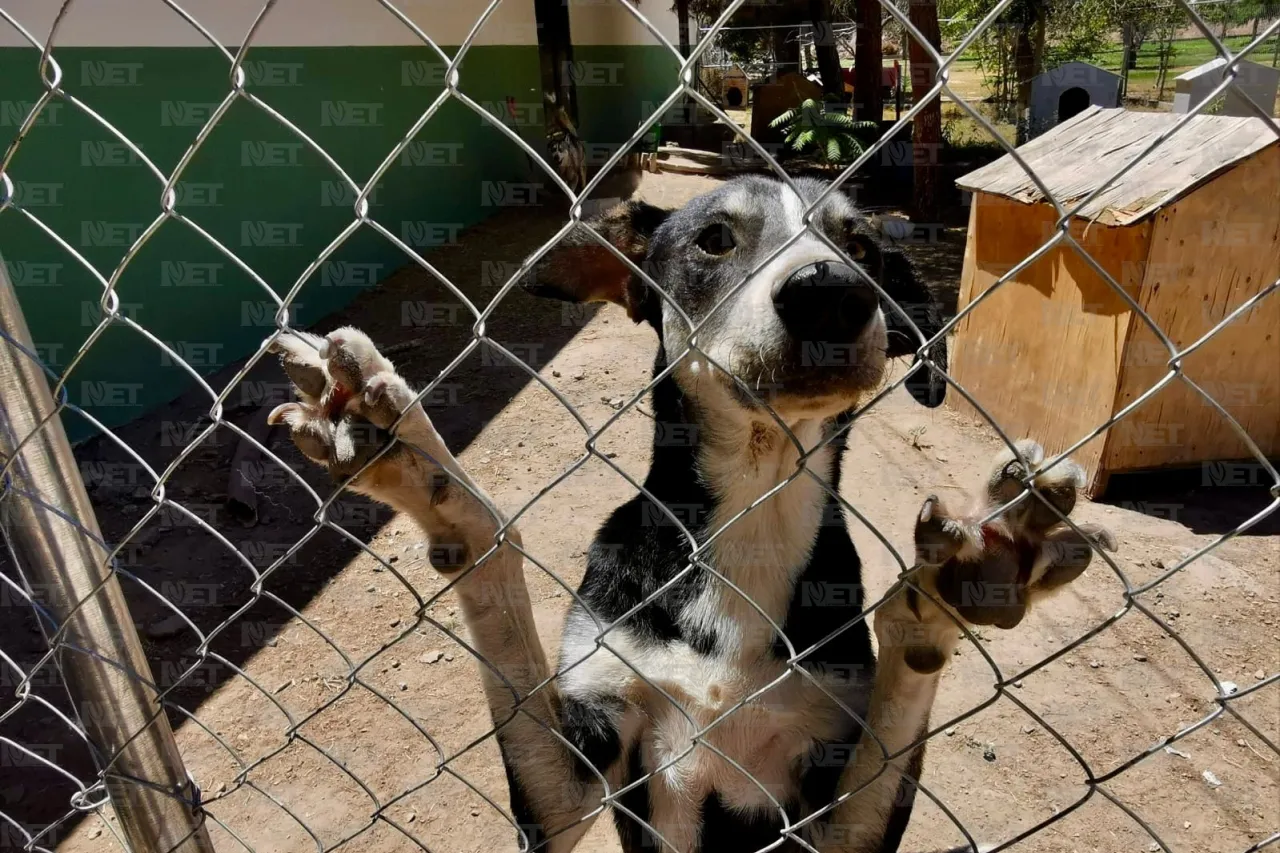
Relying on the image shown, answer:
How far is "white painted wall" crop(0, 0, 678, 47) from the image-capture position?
17.1 ft

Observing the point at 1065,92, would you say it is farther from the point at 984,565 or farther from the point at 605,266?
the point at 984,565

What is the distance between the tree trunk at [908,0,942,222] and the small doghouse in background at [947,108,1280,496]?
14.1 feet

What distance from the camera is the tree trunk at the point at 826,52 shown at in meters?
16.3

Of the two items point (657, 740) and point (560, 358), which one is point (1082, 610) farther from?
point (560, 358)

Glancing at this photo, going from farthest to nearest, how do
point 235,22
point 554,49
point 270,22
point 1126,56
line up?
point 1126,56 < point 554,49 < point 270,22 < point 235,22

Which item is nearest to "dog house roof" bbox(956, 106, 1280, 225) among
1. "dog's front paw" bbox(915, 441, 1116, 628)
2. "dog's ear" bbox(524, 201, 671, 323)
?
"dog's ear" bbox(524, 201, 671, 323)

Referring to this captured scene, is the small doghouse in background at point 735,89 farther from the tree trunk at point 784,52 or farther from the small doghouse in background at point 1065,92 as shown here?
the small doghouse in background at point 1065,92

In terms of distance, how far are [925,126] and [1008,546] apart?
9.90 metres

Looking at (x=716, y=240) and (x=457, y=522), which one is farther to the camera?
(x=716, y=240)

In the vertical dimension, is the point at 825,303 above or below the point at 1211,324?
above

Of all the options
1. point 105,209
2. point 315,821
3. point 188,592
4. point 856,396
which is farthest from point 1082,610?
point 105,209

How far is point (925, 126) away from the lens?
33.3 feet

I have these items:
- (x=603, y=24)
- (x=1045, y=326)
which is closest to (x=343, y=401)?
(x=1045, y=326)

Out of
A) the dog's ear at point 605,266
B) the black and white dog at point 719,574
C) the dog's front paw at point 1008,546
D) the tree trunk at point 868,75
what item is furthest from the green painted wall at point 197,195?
the tree trunk at point 868,75
